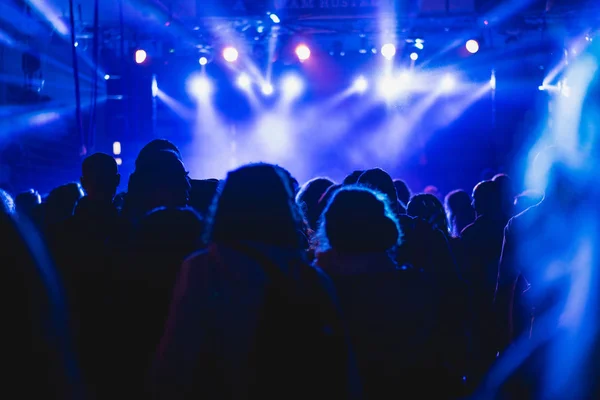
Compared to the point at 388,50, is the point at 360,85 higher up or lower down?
lower down

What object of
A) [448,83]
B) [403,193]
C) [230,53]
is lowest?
[403,193]

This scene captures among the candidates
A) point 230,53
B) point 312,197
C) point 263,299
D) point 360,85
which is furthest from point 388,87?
point 263,299

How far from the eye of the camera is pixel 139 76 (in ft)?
45.2

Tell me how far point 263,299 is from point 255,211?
345mm

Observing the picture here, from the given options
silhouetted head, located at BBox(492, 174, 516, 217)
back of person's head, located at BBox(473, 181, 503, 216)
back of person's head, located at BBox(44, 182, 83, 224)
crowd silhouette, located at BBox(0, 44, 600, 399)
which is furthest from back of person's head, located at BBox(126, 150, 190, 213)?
silhouetted head, located at BBox(492, 174, 516, 217)

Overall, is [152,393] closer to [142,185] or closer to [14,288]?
[14,288]

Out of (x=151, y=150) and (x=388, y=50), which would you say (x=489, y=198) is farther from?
(x=388, y=50)

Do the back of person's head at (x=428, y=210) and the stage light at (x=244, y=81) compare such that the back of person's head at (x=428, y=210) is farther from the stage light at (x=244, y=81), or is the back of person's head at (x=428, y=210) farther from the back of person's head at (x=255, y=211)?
the stage light at (x=244, y=81)

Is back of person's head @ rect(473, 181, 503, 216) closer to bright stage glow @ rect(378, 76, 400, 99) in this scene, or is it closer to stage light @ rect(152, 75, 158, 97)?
bright stage glow @ rect(378, 76, 400, 99)

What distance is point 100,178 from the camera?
3.59 metres

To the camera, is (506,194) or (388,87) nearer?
(506,194)

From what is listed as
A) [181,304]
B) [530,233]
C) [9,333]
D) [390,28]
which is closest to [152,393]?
[181,304]

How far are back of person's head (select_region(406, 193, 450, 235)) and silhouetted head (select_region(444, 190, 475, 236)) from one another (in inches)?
43.7

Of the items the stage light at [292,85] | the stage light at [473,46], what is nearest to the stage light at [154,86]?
the stage light at [292,85]
